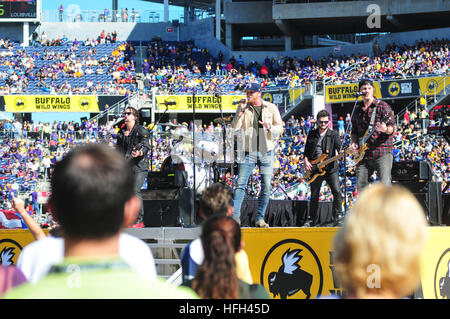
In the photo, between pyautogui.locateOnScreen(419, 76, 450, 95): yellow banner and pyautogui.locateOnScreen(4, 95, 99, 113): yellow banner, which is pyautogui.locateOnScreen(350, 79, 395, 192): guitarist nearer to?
pyautogui.locateOnScreen(419, 76, 450, 95): yellow banner

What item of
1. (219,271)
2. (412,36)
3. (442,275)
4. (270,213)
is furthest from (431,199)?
(412,36)

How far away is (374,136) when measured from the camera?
7695 mm

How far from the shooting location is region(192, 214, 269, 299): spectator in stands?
3.09 m

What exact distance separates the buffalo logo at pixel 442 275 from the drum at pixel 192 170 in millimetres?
3831

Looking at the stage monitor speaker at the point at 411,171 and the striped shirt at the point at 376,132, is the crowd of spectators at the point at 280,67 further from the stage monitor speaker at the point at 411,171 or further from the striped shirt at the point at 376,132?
the striped shirt at the point at 376,132

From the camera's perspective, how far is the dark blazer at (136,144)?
8.84 metres

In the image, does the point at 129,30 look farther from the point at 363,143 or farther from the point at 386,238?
the point at 386,238

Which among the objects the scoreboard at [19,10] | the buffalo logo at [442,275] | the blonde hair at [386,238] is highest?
the scoreboard at [19,10]

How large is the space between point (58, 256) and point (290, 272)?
4921mm

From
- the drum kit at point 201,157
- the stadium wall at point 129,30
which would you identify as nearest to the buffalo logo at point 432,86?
the drum kit at point 201,157

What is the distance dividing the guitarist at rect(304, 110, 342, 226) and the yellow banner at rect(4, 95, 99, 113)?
26.8 metres

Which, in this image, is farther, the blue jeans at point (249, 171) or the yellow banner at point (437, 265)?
the blue jeans at point (249, 171)

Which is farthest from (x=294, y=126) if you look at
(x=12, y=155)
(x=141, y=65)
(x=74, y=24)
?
(x=74, y=24)
